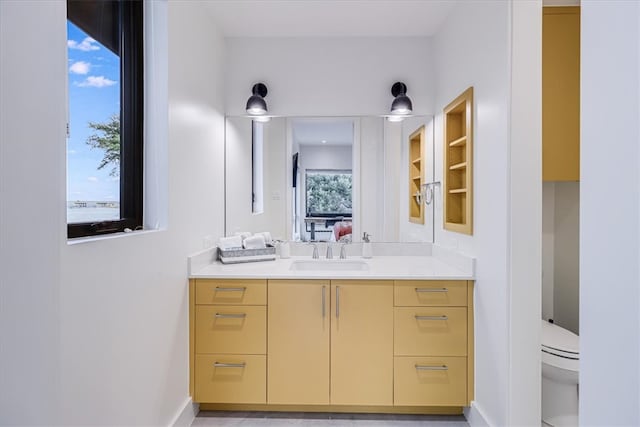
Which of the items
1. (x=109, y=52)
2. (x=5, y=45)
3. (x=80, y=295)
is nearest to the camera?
(x=5, y=45)

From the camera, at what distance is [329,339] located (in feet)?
6.94

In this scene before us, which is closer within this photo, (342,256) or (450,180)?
(450,180)

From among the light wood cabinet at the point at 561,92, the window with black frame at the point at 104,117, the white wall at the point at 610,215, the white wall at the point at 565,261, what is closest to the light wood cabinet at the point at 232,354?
the window with black frame at the point at 104,117

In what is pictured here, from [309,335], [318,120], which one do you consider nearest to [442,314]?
[309,335]

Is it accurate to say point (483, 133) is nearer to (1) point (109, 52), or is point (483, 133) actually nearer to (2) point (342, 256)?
(2) point (342, 256)

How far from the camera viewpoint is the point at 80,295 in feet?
3.84

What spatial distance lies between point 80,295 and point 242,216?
164 cm

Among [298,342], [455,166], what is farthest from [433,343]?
[455,166]

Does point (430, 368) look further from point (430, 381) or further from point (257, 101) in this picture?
point (257, 101)

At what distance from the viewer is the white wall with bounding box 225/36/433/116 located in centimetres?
273

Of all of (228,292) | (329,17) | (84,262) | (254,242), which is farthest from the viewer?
(254,242)

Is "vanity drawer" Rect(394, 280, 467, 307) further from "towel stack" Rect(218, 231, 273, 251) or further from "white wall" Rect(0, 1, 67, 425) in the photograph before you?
"white wall" Rect(0, 1, 67, 425)

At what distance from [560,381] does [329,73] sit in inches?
91.9

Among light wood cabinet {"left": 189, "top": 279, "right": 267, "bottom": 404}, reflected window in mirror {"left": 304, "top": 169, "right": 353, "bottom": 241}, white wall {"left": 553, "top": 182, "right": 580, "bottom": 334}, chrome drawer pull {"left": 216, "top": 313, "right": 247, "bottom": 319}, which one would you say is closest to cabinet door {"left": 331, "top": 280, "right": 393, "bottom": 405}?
light wood cabinet {"left": 189, "top": 279, "right": 267, "bottom": 404}
